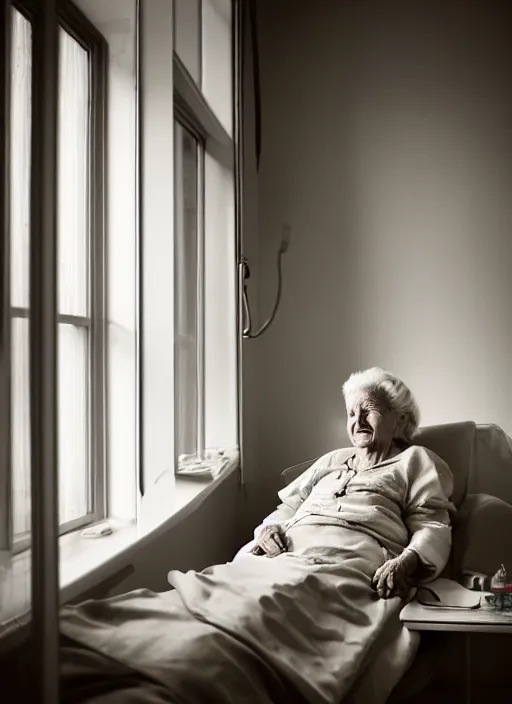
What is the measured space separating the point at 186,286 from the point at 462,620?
1300 millimetres

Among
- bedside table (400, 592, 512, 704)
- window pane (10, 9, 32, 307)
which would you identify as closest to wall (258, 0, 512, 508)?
bedside table (400, 592, 512, 704)

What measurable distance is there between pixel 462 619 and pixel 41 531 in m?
1.06

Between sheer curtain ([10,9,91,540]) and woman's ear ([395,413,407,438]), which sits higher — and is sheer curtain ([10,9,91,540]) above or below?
above

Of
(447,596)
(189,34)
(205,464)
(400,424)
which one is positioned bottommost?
(447,596)

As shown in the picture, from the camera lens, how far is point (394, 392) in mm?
2408

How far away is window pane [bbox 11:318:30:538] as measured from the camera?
0.92 metres

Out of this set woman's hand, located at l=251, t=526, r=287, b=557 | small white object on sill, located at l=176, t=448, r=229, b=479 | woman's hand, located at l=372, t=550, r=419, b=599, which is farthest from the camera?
small white object on sill, located at l=176, t=448, r=229, b=479

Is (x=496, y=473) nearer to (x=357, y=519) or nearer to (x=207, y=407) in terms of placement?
(x=357, y=519)

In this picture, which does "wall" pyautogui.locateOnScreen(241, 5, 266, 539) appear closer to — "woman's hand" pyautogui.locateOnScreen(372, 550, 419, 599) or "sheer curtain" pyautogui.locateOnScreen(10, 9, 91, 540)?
"woman's hand" pyautogui.locateOnScreen(372, 550, 419, 599)

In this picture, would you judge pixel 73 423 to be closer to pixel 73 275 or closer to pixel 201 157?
pixel 73 275

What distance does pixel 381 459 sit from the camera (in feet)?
7.72

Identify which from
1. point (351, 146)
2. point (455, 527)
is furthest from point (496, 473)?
point (351, 146)

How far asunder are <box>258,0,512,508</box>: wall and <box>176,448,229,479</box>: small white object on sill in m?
0.44

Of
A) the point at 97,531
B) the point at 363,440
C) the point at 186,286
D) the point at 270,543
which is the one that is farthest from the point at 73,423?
the point at 363,440
